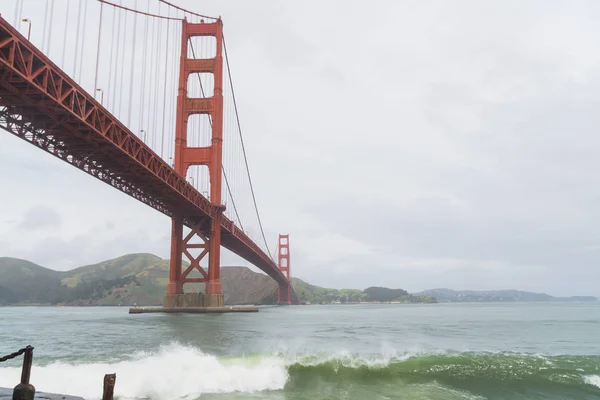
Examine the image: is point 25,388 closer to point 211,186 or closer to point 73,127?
point 73,127

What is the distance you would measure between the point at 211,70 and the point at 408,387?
48756mm

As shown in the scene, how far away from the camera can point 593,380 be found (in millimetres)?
11695

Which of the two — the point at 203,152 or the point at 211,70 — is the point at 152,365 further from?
the point at 211,70

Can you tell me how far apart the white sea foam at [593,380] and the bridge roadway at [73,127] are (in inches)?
825

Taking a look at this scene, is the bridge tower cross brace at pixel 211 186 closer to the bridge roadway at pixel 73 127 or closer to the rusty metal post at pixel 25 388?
the bridge roadway at pixel 73 127

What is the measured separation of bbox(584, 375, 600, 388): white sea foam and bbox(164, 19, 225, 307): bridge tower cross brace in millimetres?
38398

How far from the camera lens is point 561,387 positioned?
1109cm

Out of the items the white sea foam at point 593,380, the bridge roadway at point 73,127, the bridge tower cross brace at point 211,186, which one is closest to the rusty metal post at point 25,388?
the white sea foam at point 593,380

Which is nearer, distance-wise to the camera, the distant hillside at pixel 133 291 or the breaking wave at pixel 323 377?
the breaking wave at pixel 323 377

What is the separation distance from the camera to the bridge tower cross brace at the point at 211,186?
47.8m

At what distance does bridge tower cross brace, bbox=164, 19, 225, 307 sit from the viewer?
47.8 metres

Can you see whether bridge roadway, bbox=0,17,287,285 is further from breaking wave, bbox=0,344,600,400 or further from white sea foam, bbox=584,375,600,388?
white sea foam, bbox=584,375,600,388

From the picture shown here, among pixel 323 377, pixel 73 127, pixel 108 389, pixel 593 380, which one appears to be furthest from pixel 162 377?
pixel 73 127

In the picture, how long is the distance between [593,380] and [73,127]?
2414 cm
